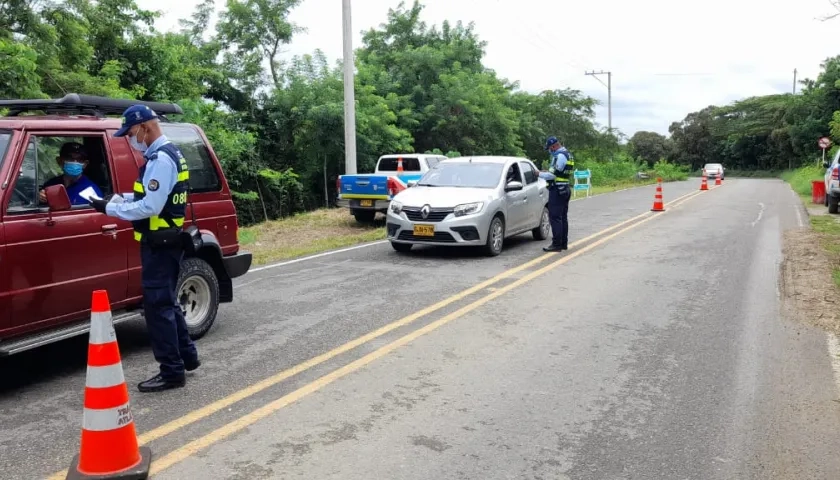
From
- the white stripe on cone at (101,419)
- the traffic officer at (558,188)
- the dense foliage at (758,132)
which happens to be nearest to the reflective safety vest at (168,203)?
the white stripe on cone at (101,419)

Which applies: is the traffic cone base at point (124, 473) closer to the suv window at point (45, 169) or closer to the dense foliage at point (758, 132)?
the suv window at point (45, 169)

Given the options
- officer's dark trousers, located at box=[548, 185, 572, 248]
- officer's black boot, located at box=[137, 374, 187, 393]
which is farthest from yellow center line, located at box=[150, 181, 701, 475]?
officer's dark trousers, located at box=[548, 185, 572, 248]

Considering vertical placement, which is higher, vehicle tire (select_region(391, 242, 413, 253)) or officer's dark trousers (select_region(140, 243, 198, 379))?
officer's dark trousers (select_region(140, 243, 198, 379))

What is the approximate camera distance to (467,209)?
35.9 ft

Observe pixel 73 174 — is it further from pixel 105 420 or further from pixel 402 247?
pixel 402 247

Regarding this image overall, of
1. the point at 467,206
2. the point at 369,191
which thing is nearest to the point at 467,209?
the point at 467,206

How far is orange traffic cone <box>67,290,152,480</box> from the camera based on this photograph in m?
3.53

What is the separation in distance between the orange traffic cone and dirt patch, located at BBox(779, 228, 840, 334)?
6389mm

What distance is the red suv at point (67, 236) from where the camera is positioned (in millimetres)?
4688

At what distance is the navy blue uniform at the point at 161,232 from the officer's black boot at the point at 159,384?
24 millimetres

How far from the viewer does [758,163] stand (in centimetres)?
8381

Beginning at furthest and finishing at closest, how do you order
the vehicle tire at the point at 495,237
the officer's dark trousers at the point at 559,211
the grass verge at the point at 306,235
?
1. the grass verge at the point at 306,235
2. the officer's dark trousers at the point at 559,211
3. the vehicle tire at the point at 495,237

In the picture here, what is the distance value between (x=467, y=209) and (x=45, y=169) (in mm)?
6771

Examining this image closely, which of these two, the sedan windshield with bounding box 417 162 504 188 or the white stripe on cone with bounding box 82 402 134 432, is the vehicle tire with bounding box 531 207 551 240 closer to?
the sedan windshield with bounding box 417 162 504 188
